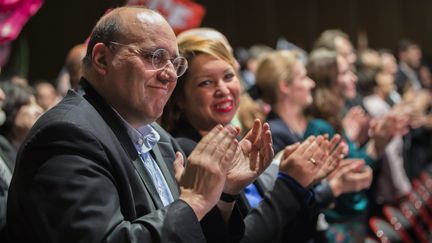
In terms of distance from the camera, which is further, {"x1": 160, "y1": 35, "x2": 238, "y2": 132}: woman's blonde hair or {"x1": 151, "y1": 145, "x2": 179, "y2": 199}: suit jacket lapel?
{"x1": 160, "y1": 35, "x2": 238, "y2": 132}: woman's blonde hair

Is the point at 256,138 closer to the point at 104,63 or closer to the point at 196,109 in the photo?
the point at 196,109

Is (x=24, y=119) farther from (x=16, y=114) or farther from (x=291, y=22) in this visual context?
(x=291, y=22)

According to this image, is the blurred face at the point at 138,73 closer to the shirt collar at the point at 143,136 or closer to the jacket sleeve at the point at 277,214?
the shirt collar at the point at 143,136

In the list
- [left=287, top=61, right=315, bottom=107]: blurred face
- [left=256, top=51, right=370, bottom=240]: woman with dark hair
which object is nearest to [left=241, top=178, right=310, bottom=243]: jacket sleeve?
[left=256, top=51, right=370, bottom=240]: woman with dark hair

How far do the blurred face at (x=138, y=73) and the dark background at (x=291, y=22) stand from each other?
7.45m

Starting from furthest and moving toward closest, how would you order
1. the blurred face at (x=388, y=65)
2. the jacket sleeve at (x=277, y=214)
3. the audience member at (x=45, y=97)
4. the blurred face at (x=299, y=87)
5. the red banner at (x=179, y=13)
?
the blurred face at (x=388, y=65)
the audience member at (x=45, y=97)
the blurred face at (x=299, y=87)
the red banner at (x=179, y=13)
the jacket sleeve at (x=277, y=214)

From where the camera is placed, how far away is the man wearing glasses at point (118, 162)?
1.54 metres

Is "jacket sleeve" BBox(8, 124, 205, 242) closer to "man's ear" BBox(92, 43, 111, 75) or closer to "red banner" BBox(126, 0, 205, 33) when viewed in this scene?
"man's ear" BBox(92, 43, 111, 75)

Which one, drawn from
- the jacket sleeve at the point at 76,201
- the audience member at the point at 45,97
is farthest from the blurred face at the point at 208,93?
the audience member at the point at 45,97

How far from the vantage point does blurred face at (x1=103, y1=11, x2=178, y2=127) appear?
5.84ft

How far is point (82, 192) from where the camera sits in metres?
1.54

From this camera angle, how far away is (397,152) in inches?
222

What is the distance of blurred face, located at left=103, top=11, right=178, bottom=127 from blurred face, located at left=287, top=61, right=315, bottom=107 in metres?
1.80

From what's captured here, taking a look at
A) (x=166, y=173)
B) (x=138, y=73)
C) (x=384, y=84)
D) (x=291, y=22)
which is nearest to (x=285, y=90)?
(x=166, y=173)
